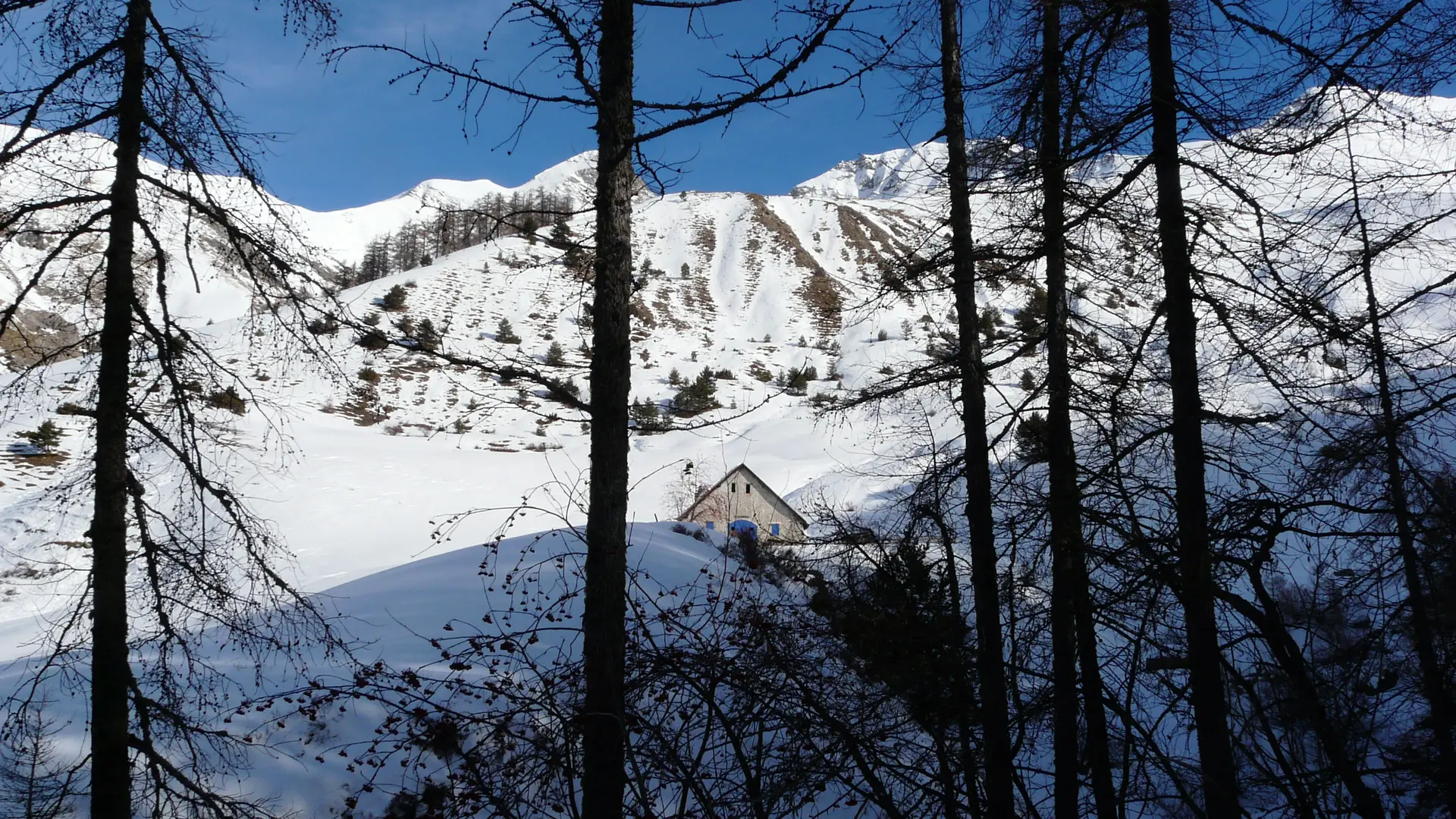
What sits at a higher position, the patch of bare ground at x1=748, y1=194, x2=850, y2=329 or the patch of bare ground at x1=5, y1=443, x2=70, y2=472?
the patch of bare ground at x1=748, y1=194, x2=850, y2=329

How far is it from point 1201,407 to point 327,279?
5.73m

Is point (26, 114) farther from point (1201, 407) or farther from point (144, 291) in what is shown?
point (1201, 407)

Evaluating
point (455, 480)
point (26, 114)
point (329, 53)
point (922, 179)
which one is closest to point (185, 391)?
point (26, 114)

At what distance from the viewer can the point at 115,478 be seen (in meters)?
4.38

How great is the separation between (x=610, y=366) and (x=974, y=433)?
4156 millimetres

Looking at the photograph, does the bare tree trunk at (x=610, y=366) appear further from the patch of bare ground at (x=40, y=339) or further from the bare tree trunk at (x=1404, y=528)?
the bare tree trunk at (x=1404, y=528)

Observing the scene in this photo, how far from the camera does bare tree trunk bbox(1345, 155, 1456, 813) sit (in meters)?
5.11

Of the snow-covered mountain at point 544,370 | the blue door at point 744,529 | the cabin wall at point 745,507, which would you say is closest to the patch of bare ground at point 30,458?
the snow-covered mountain at point 544,370

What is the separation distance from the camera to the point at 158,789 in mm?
4617

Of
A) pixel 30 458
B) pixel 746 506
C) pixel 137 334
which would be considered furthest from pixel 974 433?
pixel 30 458

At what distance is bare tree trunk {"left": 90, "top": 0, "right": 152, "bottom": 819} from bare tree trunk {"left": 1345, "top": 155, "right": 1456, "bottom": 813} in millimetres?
7343

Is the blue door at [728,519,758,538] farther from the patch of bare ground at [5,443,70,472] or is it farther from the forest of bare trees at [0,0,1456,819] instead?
the patch of bare ground at [5,443,70,472]

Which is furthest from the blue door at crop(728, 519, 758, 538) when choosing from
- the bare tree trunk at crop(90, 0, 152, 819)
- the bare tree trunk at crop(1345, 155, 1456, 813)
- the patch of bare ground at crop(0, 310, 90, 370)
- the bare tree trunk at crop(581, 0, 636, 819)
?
the bare tree trunk at crop(1345, 155, 1456, 813)

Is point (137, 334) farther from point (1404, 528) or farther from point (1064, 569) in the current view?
point (1404, 528)
